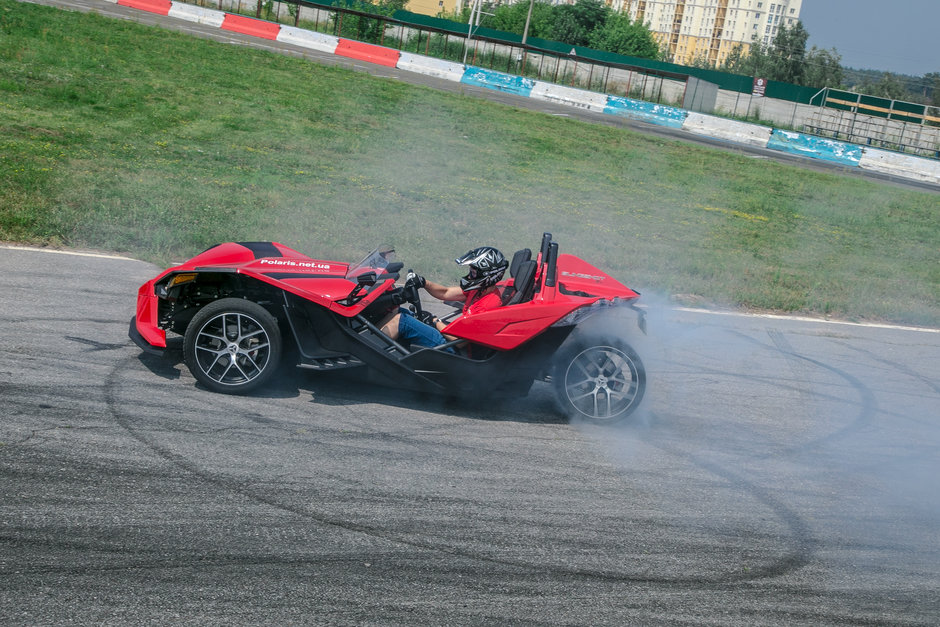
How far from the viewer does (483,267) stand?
245 inches

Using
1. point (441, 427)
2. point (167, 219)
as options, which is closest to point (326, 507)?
point (441, 427)

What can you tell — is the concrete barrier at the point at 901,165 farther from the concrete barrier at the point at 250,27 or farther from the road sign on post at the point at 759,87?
the concrete barrier at the point at 250,27

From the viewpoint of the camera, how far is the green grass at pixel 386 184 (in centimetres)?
1093

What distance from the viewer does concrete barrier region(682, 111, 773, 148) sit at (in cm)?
3186

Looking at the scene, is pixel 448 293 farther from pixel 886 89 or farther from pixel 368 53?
pixel 886 89

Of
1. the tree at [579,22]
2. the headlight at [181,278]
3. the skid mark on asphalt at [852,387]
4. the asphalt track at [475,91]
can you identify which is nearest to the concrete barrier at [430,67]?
the asphalt track at [475,91]

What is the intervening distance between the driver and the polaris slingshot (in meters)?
0.10

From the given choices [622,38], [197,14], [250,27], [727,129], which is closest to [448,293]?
[727,129]

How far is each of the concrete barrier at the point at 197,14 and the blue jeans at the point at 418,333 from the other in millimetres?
32288

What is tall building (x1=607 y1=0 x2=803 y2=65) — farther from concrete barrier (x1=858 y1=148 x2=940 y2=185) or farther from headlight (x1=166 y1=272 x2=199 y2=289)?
headlight (x1=166 y1=272 x2=199 y2=289)

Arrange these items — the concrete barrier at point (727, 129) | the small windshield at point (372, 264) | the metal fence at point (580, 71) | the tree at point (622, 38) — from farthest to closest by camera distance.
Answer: the tree at point (622, 38)
the metal fence at point (580, 71)
the concrete barrier at point (727, 129)
the small windshield at point (372, 264)

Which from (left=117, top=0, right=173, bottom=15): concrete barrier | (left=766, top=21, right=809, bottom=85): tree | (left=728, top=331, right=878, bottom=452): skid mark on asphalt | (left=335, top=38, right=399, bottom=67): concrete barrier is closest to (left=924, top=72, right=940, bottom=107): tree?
(left=766, top=21, right=809, bottom=85): tree

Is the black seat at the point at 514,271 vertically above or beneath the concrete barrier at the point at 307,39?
beneath

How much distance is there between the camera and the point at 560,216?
1475 cm
